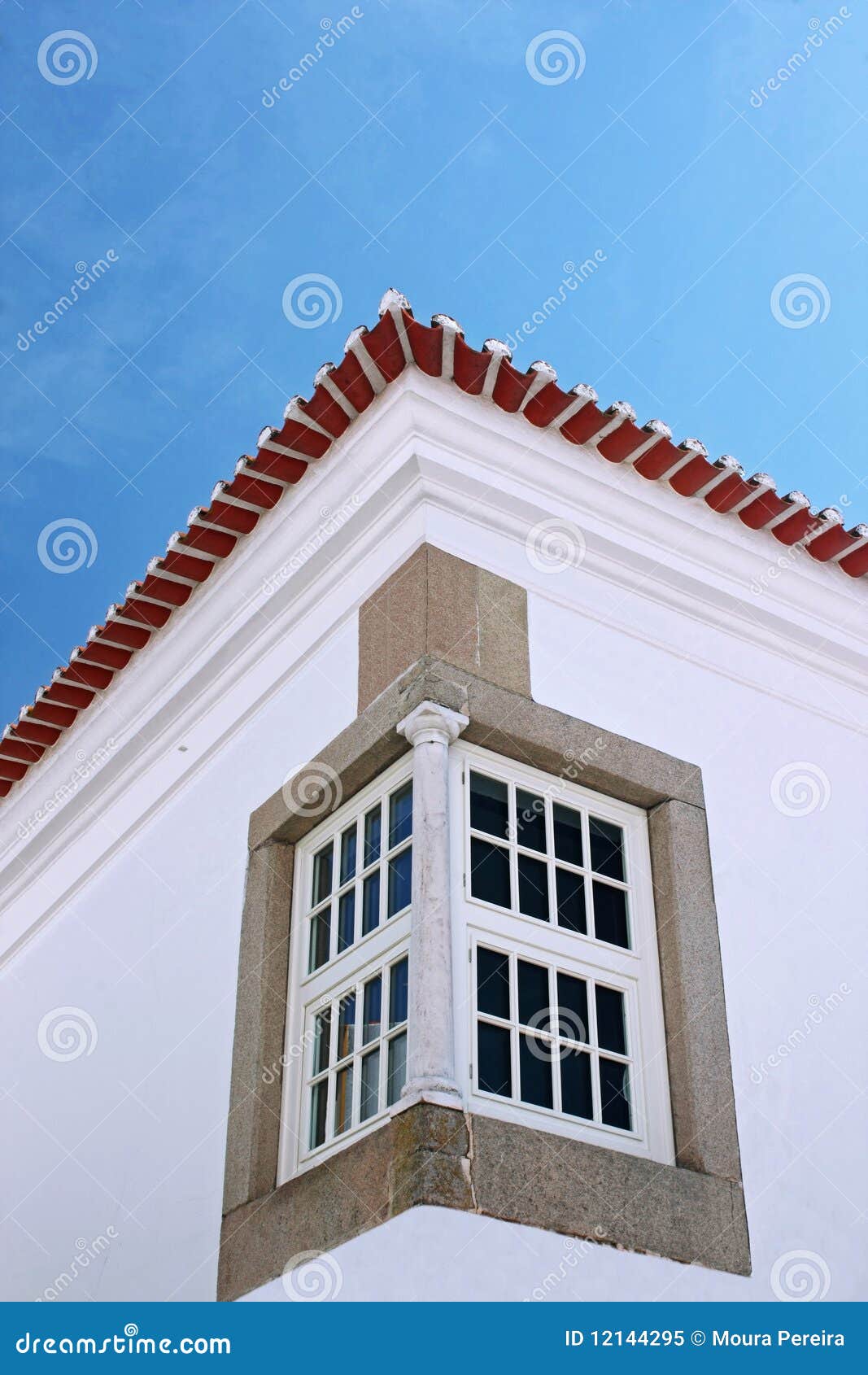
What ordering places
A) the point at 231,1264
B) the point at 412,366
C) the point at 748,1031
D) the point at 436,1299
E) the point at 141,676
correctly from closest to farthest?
the point at 436,1299 < the point at 231,1264 < the point at 748,1031 < the point at 412,366 < the point at 141,676

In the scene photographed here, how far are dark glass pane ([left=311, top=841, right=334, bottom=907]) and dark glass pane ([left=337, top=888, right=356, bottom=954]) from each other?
126 mm

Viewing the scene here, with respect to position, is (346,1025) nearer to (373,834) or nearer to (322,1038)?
(322,1038)

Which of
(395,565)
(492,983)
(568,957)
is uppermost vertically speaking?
(395,565)

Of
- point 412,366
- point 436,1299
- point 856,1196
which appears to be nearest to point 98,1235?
point 436,1299

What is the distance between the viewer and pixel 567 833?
480 cm

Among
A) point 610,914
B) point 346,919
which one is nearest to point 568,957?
point 610,914

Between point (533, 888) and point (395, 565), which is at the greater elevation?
point (395, 565)

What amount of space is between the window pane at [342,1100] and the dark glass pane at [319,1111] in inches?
2.5

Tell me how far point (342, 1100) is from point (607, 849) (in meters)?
1.24

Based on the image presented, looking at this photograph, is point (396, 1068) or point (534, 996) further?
point (534, 996)

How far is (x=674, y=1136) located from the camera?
4352mm

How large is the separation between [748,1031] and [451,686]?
4.94ft

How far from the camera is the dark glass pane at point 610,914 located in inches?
184
